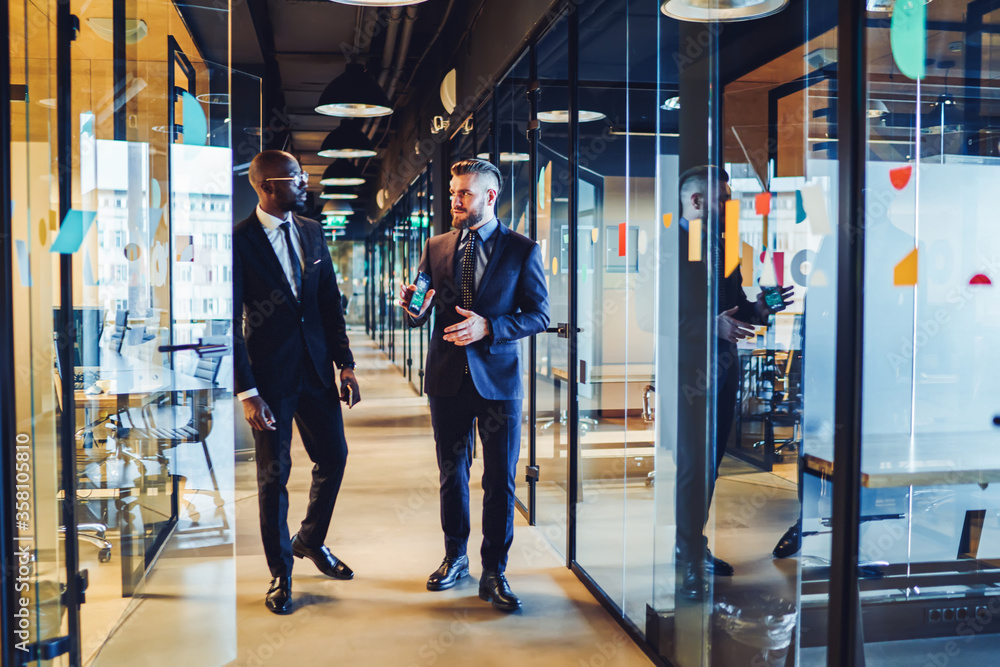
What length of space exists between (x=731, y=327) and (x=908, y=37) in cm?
89

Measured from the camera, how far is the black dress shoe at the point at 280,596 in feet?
11.0

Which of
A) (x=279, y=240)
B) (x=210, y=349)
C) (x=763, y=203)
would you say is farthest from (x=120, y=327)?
(x=763, y=203)

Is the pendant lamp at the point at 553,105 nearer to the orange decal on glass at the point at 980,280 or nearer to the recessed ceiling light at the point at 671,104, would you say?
the recessed ceiling light at the point at 671,104

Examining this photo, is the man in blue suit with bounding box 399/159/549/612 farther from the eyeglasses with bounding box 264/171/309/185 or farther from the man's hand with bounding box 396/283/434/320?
the eyeglasses with bounding box 264/171/309/185

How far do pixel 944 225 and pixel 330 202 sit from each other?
767 inches

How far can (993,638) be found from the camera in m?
3.07

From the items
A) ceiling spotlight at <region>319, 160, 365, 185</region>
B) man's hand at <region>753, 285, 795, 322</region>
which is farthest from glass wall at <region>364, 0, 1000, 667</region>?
ceiling spotlight at <region>319, 160, 365, 185</region>

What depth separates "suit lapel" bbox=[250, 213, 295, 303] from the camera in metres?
3.35

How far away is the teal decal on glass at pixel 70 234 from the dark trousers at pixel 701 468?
193cm

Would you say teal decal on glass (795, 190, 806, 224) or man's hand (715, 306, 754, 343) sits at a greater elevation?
teal decal on glass (795, 190, 806, 224)

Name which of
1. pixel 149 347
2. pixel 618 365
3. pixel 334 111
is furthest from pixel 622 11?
pixel 334 111

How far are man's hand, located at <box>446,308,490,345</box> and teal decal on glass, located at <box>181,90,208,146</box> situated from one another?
129cm

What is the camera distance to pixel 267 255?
132 inches

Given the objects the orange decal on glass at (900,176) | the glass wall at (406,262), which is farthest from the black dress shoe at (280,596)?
the glass wall at (406,262)
